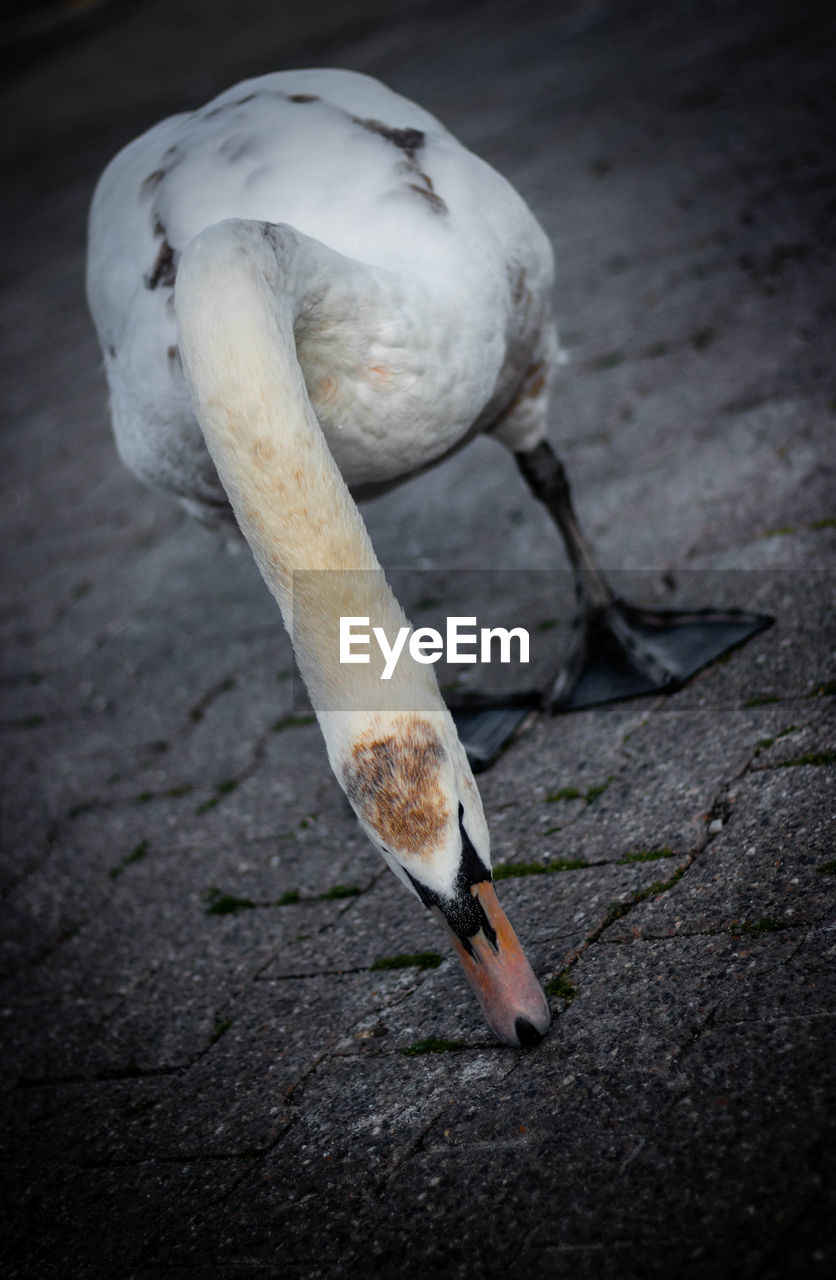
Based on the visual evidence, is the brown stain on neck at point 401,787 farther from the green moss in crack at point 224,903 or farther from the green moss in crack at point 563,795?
the green moss in crack at point 224,903

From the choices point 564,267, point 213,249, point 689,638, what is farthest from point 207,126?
point 564,267

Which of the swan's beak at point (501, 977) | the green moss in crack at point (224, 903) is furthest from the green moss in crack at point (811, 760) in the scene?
the green moss in crack at point (224, 903)

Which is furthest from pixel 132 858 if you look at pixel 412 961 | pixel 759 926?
pixel 759 926

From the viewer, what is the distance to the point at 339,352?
8.77 ft

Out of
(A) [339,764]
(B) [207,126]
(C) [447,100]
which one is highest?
(B) [207,126]

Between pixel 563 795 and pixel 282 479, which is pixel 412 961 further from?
pixel 282 479

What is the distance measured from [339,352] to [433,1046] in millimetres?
1480

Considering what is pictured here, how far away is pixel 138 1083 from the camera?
2.86 m

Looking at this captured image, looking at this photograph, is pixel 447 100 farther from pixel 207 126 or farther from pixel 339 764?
pixel 339 764

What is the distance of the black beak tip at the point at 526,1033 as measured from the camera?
7.54 ft

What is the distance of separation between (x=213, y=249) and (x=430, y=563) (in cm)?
258

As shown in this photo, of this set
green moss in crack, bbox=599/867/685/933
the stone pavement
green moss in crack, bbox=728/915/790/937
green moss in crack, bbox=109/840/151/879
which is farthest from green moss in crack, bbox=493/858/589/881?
green moss in crack, bbox=109/840/151/879

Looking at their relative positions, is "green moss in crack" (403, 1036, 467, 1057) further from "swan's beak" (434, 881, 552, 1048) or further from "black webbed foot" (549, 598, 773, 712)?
"black webbed foot" (549, 598, 773, 712)

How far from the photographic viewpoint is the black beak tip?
2.30 meters
